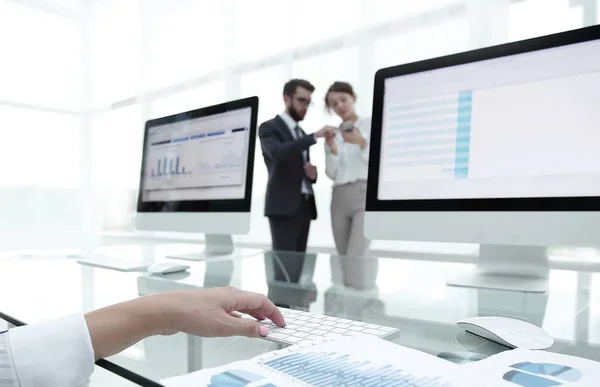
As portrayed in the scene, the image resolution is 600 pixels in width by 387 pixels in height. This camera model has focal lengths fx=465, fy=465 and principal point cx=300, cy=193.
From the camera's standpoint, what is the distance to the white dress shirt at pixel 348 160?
8.59 feet

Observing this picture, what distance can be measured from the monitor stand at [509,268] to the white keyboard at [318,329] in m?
0.44

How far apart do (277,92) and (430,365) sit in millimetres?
3995

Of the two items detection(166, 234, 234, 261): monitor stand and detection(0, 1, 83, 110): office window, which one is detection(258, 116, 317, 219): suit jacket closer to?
detection(166, 234, 234, 261): monitor stand

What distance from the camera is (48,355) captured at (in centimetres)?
44

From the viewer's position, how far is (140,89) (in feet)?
18.8

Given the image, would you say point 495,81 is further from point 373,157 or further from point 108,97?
point 108,97

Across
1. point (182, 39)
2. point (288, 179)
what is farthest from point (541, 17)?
point (182, 39)

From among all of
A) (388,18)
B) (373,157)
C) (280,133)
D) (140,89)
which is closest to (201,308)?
(373,157)

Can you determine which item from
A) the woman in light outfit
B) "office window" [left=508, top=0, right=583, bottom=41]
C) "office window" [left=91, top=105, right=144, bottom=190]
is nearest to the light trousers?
the woman in light outfit

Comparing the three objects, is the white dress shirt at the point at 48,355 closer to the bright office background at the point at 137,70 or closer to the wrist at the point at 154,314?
the wrist at the point at 154,314

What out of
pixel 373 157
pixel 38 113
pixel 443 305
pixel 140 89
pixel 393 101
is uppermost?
pixel 140 89

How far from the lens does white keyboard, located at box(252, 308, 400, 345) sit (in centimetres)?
53

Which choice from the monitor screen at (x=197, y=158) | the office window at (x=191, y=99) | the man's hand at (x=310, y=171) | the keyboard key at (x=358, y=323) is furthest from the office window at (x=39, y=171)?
the keyboard key at (x=358, y=323)

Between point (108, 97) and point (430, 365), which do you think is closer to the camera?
point (430, 365)
